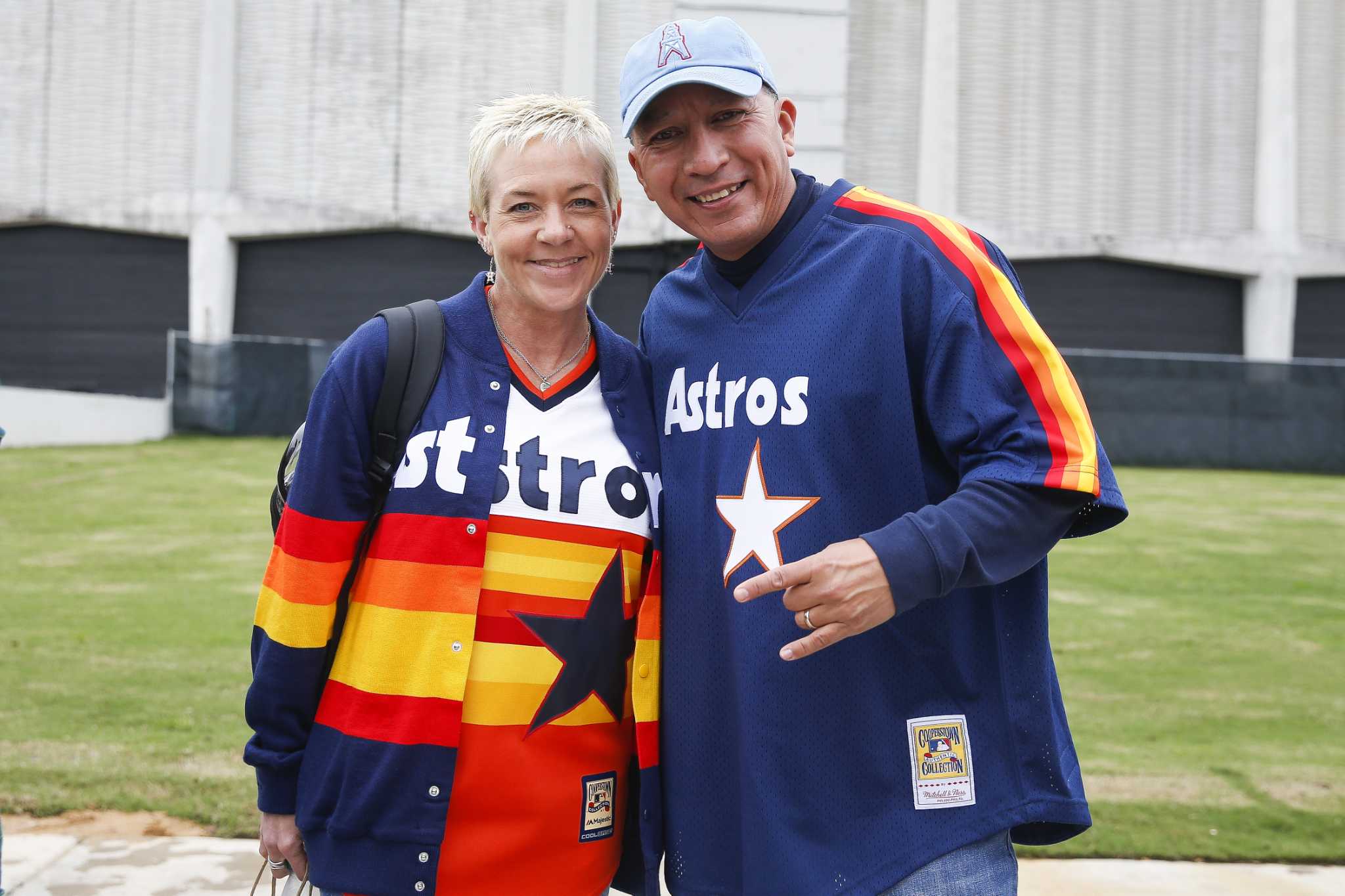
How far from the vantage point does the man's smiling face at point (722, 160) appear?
2.17 metres

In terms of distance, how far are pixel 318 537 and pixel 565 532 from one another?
1.49 ft

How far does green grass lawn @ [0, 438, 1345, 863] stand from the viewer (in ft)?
15.2

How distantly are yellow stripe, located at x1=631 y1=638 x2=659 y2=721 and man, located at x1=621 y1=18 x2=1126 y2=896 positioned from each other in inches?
1.4

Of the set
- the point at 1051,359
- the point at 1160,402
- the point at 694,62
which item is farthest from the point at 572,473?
the point at 1160,402

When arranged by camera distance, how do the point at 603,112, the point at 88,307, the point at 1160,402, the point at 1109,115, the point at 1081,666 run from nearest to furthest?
the point at 1081,666, the point at 1160,402, the point at 603,112, the point at 1109,115, the point at 88,307

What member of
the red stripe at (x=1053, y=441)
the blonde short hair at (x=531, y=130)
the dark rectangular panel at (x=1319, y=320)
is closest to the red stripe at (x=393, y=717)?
the blonde short hair at (x=531, y=130)

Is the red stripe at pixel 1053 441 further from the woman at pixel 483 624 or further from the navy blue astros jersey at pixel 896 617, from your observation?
the woman at pixel 483 624

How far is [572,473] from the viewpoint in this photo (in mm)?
2240

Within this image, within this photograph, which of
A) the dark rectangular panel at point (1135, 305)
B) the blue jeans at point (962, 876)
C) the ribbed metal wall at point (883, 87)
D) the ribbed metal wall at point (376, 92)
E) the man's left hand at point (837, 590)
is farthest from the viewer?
the dark rectangular panel at point (1135, 305)

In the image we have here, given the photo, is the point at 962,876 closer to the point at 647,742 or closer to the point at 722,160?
the point at 647,742

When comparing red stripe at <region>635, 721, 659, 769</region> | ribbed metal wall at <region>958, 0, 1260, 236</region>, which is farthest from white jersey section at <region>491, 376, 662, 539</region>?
ribbed metal wall at <region>958, 0, 1260, 236</region>

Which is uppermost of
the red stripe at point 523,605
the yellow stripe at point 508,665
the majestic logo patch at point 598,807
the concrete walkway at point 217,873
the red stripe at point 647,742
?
Answer: the red stripe at point 523,605

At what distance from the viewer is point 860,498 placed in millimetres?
2000

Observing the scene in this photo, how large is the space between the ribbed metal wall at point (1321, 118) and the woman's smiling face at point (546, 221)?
2516 centimetres
